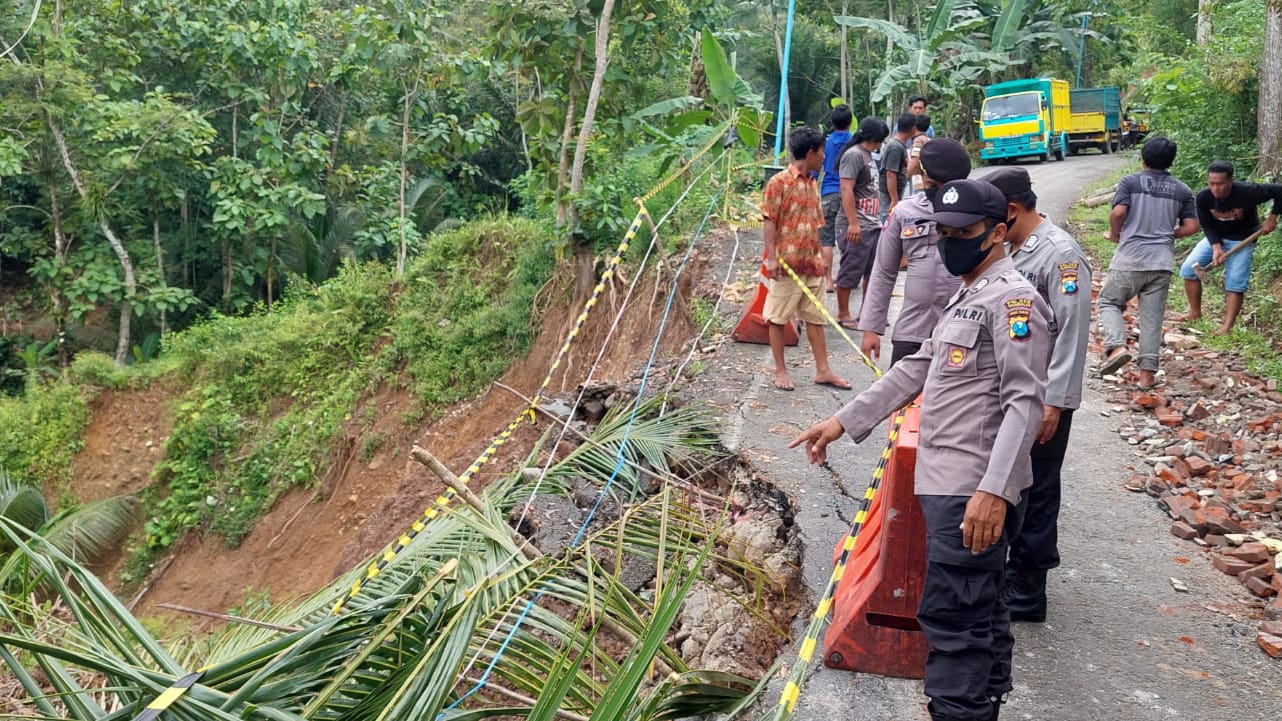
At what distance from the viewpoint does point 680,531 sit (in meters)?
3.91

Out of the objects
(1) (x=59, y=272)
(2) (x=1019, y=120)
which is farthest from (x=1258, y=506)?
(2) (x=1019, y=120)

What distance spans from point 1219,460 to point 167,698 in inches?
230

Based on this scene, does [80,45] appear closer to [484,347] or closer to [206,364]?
[206,364]

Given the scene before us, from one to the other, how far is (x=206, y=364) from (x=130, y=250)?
283cm

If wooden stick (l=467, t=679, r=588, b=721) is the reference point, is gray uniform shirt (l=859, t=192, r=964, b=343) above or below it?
above

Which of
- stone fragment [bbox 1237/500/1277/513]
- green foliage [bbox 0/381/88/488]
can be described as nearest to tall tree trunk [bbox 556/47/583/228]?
stone fragment [bbox 1237/500/1277/513]

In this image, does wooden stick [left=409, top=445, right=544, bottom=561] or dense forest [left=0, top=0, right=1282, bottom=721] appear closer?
wooden stick [left=409, top=445, right=544, bottom=561]

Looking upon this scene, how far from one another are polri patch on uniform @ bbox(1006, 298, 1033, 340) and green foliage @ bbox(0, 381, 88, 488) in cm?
1326

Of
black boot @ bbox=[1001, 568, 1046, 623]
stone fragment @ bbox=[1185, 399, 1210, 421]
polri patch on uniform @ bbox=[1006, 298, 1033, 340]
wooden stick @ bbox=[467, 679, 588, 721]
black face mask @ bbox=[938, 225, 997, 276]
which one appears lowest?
stone fragment @ bbox=[1185, 399, 1210, 421]

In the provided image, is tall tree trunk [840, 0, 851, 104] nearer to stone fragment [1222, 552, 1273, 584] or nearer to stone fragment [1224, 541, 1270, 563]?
stone fragment [1224, 541, 1270, 563]

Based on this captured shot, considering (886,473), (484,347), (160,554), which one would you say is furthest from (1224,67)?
(160,554)

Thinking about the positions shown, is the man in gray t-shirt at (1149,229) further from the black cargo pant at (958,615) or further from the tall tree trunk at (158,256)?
the tall tree trunk at (158,256)

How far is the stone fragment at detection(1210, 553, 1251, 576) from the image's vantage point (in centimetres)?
414

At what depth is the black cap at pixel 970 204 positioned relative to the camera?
279 centimetres
